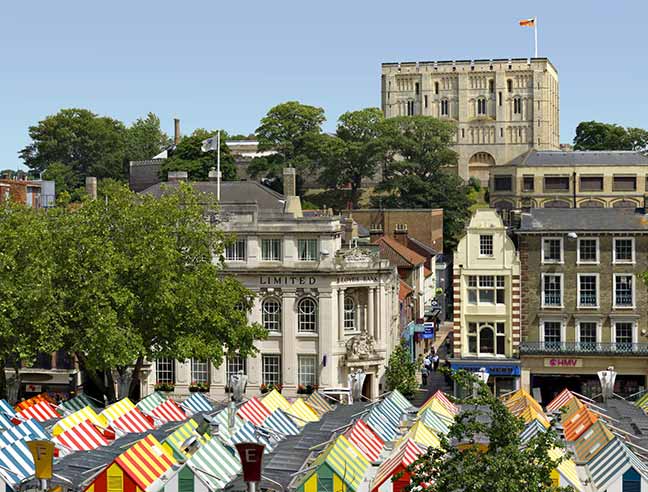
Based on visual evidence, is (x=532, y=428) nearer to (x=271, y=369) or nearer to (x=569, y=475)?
(x=569, y=475)

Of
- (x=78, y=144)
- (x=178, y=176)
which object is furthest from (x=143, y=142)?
(x=178, y=176)

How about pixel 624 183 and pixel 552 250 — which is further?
pixel 624 183

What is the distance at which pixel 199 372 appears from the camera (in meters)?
66.2

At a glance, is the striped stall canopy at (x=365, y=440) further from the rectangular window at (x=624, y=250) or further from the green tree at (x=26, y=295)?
the rectangular window at (x=624, y=250)

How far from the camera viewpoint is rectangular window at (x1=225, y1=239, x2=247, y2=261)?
215 feet

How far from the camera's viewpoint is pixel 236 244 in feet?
215

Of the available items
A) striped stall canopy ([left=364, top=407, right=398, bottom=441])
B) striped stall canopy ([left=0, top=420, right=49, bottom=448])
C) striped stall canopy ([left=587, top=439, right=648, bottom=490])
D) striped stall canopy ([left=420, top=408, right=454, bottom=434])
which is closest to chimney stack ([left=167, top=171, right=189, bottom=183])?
striped stall canopy ([left=364, top=407, right=398, bottom=441])

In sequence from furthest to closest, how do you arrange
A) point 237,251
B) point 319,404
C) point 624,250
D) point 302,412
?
point 237,251
point 624,250
point 319,404
point 302,412

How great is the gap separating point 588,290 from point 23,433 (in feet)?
106

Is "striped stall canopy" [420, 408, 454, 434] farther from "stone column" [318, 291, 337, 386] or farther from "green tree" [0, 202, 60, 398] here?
"green tree" [0, 202, 60, 398]

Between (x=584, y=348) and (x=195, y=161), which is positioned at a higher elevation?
(x=195, y=161)

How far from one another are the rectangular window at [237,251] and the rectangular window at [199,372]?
5.33m

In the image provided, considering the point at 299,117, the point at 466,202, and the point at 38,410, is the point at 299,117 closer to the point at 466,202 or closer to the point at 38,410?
the point at 466,202

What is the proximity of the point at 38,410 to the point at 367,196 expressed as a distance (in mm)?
119799
